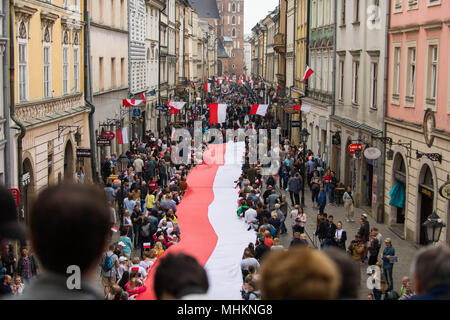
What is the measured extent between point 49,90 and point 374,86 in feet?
37.7

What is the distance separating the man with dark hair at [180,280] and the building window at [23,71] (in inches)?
731

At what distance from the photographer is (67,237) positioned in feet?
9.67

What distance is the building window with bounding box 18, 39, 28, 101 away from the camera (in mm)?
21188

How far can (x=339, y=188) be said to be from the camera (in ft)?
96.2

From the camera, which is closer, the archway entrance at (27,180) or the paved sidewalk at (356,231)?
the paved sidewalk at (356,231)

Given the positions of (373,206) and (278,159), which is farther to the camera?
(278,159)

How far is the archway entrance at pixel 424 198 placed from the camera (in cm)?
2117

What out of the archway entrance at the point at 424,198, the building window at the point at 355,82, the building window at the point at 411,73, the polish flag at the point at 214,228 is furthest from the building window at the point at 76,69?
the archway entrance at the point at 424,198

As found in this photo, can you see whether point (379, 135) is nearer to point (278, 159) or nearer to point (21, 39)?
Answer: point (278, 159)

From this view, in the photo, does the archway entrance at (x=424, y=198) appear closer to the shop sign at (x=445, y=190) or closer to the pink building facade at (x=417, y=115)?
the pink building facade at (x=417, y=115)

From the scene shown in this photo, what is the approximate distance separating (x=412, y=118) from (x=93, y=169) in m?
13.3

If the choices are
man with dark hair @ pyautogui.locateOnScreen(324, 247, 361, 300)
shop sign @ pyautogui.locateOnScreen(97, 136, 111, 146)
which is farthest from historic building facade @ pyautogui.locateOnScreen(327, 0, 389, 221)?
man with dark hair @ pyautogui.locateOnScreen(324, 247, 361, 300)

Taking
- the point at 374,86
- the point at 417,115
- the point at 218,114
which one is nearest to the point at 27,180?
the point at 417,115
